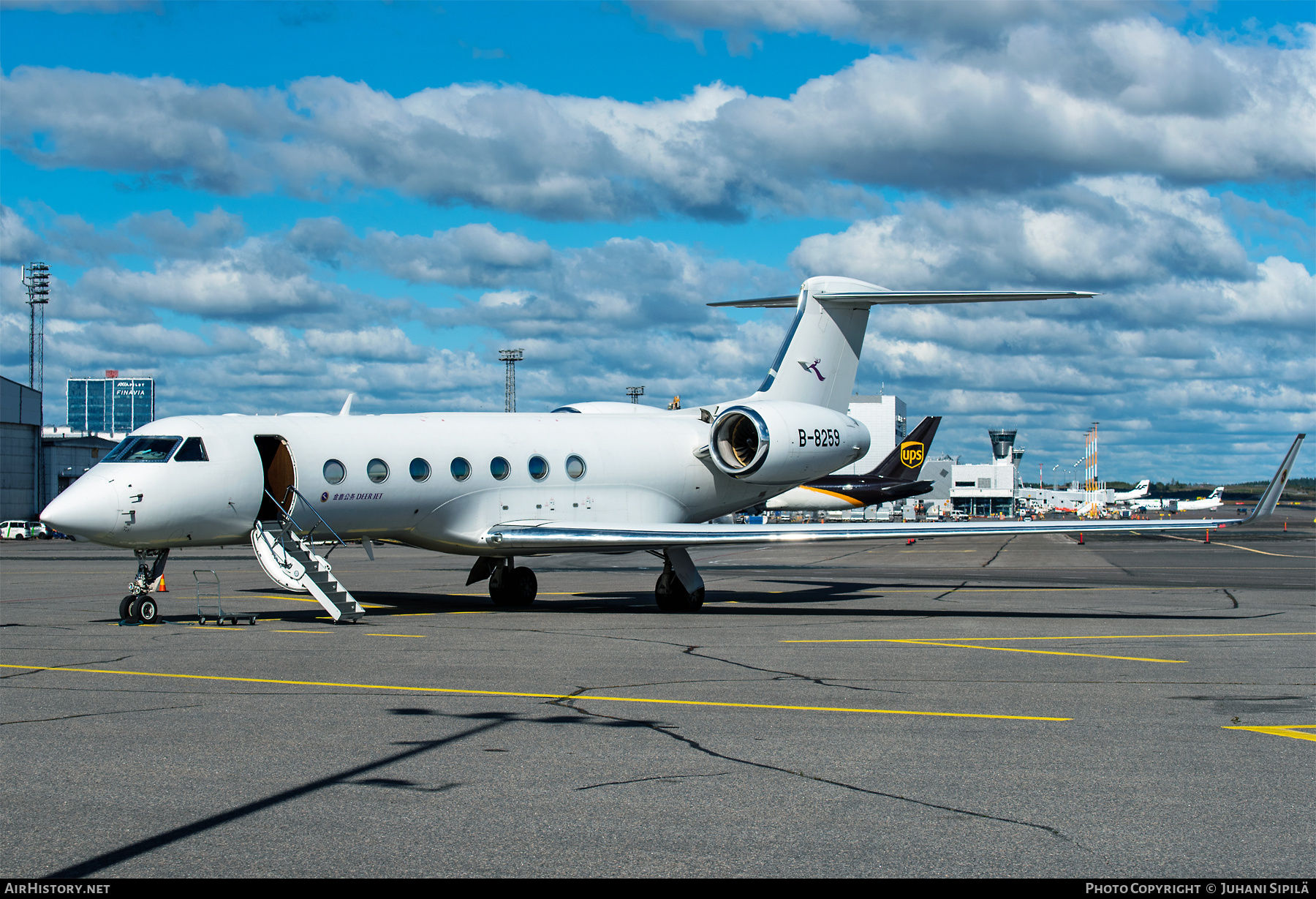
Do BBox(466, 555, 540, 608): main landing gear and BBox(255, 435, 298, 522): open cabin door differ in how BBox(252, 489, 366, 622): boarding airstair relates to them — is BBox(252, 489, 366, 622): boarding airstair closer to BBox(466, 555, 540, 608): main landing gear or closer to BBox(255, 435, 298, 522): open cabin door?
BBox(255, 435, 298, 522): open cabin door

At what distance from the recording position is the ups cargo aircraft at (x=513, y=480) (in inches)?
701

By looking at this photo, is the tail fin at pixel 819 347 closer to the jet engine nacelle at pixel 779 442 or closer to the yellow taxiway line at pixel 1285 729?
the jet engine nacelle at pixel 779 442

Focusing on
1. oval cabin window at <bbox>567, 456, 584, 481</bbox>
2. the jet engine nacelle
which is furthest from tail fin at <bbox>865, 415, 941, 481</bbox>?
oval cabin window at <bbox>567, 456, 584, 481</bbox>

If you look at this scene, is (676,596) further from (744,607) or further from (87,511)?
(87,511)

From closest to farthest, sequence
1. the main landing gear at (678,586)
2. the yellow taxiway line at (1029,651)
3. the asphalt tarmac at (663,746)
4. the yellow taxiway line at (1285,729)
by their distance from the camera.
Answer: the asphalt tarmac at (663,746)
the yellow taxiway line at (1285,729)
the yellow taxiway line at (1029,651)
the main landing gear at (678,586)

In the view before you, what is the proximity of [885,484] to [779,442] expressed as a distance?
103 ft

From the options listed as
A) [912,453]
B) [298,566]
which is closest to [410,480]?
[298,566]

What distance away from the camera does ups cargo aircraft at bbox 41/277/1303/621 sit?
17.8 m

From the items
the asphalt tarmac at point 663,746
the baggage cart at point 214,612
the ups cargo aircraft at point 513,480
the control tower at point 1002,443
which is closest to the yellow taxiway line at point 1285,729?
the asphalt tarmac at point 663,746

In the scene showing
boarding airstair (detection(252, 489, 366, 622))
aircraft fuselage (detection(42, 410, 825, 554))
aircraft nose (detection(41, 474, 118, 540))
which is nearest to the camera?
aircraft nose (detection(41, 474, 118, 540))

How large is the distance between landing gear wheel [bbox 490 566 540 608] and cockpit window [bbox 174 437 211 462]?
20.1ft

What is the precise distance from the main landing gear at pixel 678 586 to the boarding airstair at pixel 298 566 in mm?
5612
